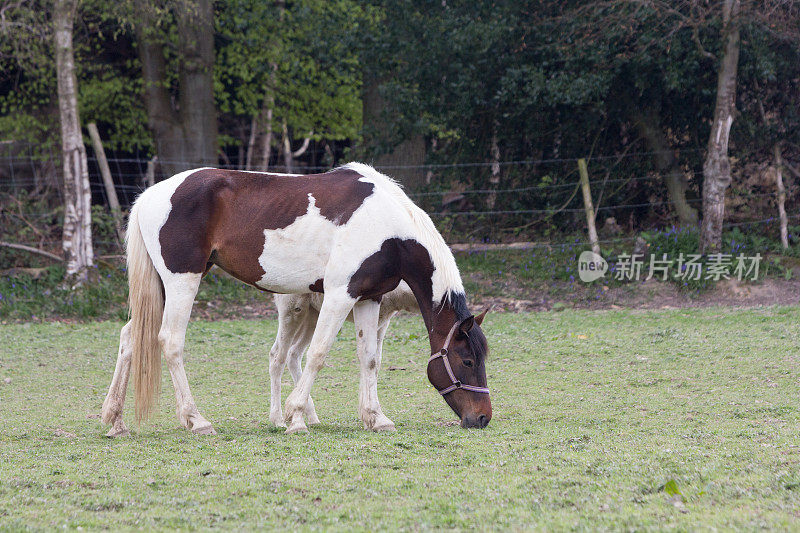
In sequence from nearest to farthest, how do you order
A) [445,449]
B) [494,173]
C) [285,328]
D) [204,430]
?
1. [445,449]
2. [204,430]
3. [285,328]
4. [494,173]

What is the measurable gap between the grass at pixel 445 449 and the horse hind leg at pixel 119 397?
0.68 feet

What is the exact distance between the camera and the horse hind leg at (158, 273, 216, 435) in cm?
563

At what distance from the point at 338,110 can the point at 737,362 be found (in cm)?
1296

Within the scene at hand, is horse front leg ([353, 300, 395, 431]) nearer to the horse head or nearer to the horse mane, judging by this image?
the horse head

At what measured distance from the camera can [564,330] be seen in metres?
10.1

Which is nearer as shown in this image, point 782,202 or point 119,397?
point 119,397

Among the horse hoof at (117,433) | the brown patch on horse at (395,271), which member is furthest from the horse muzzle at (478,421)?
the horse hoof at (117,433)

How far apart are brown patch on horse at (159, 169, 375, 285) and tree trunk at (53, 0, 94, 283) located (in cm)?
697

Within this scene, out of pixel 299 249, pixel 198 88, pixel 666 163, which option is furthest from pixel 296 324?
pixel 198 88

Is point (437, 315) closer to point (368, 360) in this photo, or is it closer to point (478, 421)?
point (368, 360)

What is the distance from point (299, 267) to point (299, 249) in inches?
4.8

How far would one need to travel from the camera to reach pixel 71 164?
12078mm

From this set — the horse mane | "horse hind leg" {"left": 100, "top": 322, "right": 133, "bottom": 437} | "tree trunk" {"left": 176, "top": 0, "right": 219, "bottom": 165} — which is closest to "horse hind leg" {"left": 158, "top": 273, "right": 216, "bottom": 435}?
"horse hind leg" {"left": 100, "top": 322, "right": 133, "bottom": 437}

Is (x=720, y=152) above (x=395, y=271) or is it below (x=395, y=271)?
above
